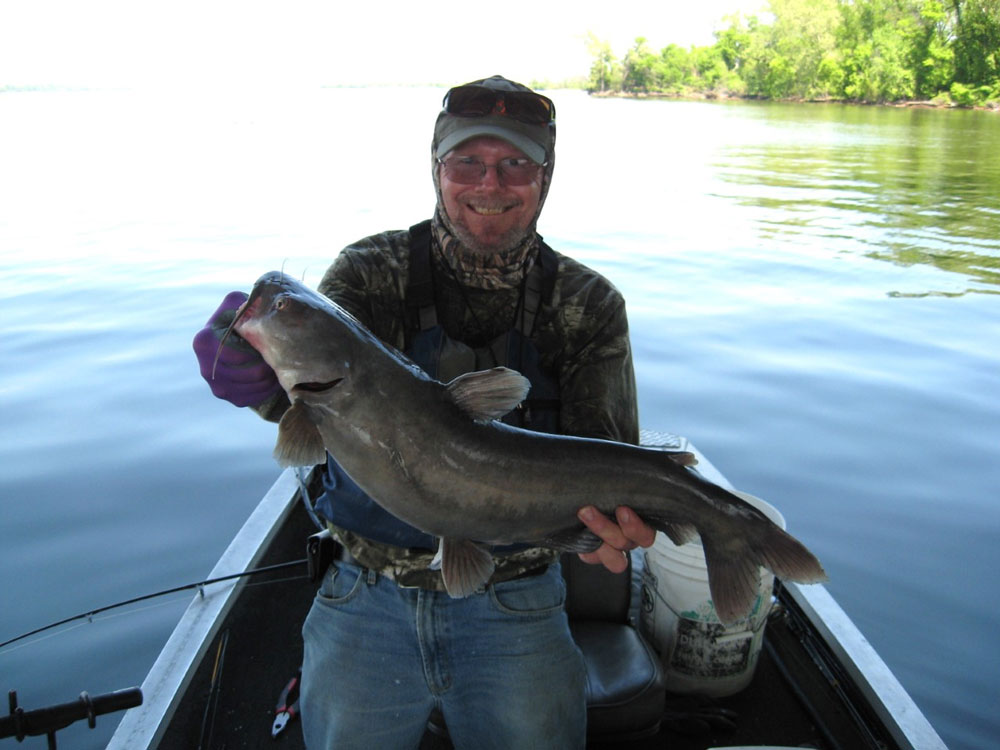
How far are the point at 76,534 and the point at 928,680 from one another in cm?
651

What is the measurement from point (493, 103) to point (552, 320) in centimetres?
94

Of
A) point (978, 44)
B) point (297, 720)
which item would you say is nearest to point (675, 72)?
point (978, 44)

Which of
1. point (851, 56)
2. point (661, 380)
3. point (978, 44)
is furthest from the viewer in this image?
point (851, 56)

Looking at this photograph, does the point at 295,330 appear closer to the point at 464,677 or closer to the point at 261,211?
the point at 464,677

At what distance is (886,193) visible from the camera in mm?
23312

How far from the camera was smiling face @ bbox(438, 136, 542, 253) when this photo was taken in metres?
3.11

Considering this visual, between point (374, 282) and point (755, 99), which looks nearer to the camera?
point (374, 282)

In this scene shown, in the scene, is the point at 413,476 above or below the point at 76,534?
above

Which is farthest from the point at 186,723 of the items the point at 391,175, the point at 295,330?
the point at 391,175

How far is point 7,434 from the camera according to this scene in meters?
7.66

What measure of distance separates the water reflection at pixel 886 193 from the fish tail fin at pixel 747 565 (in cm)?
1236

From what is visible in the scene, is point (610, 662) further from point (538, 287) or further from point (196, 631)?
point (196, 631)

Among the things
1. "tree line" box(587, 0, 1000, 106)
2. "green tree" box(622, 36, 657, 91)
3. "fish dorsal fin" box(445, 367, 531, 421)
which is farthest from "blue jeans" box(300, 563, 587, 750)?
"green tree" box(622, 36, 657, 91)

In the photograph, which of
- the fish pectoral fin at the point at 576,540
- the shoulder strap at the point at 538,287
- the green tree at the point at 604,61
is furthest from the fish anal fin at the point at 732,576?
the green tree at the point at 604,61
